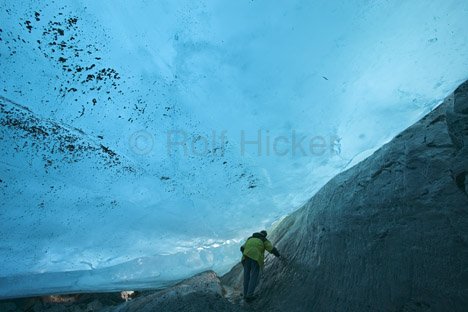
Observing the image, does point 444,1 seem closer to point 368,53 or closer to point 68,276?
point 368,53

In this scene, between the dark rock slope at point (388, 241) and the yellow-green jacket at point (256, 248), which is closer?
the dark rock slope at point (388, 241)

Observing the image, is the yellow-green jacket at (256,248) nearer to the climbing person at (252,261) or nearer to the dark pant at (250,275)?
the climbing person at (252,261)

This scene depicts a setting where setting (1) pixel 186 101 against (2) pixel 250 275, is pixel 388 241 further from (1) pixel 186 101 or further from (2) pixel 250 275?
(1) pixel 186 101

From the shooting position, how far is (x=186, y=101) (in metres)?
3.71

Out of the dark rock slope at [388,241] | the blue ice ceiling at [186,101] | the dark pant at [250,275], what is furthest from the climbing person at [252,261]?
the blue ice ceiling at [186,101]

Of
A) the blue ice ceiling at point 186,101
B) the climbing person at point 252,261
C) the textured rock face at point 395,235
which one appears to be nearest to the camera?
the blue ice ceiling at point 186,101

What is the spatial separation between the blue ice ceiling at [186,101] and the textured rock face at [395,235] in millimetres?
546

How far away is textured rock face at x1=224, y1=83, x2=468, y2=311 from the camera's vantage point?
11.2 ft

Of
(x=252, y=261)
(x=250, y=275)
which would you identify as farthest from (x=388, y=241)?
(x=250, y=275)

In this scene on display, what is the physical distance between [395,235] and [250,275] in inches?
110

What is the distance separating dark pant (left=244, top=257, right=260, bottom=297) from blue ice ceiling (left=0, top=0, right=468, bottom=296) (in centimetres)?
118

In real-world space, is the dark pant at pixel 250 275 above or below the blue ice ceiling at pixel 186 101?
below

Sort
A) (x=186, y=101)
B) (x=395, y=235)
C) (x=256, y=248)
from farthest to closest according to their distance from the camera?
1. (x=256, y=248)
2. (x=395, y=235)
3. (x=186, y=101)

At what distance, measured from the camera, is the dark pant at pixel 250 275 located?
5.42 meters
